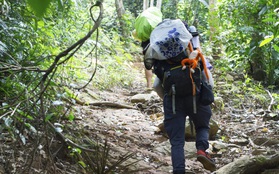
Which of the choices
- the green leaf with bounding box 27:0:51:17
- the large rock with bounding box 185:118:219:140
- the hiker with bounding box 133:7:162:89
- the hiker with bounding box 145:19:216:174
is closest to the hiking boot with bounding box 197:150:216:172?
the hiker with bounding box 145:19:216:174

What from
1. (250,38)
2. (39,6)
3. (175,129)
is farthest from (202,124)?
(250,38)

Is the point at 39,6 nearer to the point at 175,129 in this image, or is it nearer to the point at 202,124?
the point at 175,129

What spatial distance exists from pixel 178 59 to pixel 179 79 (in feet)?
0.58

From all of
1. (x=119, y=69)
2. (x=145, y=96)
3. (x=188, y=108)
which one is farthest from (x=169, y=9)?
(x=188, y=108)

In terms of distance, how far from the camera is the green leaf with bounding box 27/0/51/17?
53 centimetres

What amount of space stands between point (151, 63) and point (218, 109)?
9.05ft

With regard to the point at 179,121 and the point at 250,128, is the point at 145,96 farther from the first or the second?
the point at 179,121

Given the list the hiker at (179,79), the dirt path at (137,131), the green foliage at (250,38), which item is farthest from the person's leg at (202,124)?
the green foliage at (250,38)

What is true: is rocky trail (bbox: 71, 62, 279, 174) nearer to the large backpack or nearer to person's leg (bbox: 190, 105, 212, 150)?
person's leg (bbox: 190, 105, 212, 150)

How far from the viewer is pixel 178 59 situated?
3.14 meters

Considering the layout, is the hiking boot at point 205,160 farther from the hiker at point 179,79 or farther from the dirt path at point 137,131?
the dirt path at point 137,131

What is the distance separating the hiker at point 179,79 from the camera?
122 inches

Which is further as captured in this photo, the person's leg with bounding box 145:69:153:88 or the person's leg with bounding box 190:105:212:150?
the person's leg with bounding box 145:69:153:88

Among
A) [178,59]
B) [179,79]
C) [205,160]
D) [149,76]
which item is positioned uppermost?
[178,59]
